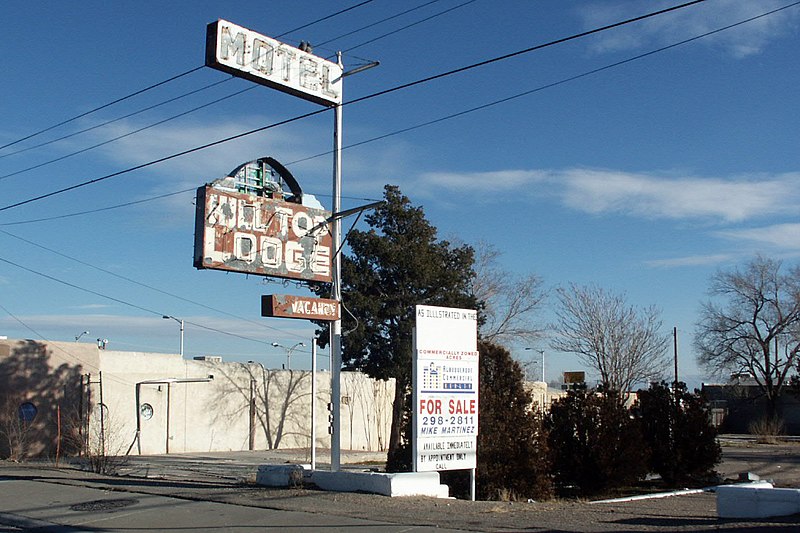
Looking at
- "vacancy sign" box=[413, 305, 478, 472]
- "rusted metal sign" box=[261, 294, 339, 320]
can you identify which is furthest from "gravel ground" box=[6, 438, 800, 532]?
"rusted metal sign" box=[261, 294, 339, 320]

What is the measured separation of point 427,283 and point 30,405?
16.1m

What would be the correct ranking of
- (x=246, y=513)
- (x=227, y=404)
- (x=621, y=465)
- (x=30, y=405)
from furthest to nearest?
(x=227, y=404)
(x=30, y=405)
(x=621, y=465)
(x=246, y=513)

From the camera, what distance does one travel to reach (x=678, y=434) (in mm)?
23078

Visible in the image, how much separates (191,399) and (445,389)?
23.3m

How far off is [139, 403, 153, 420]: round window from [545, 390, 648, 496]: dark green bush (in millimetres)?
19437

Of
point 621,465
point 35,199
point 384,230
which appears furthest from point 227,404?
point 621,465

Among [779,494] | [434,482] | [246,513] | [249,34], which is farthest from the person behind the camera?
[249,34]

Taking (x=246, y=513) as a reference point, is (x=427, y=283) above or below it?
above

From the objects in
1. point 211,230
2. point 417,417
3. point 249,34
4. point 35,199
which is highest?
point 249,34

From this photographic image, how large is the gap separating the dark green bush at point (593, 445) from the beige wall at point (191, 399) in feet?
44.1

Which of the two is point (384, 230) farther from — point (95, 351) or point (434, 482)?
point (434, 482)

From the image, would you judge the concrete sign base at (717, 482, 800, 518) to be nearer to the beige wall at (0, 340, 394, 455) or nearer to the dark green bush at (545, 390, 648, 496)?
the dark green bush at (545, 390, 648, 496)

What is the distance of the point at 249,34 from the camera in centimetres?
1791

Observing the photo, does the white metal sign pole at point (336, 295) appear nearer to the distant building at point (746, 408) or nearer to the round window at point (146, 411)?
the round window at point (146, 411)
